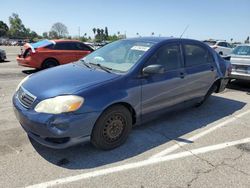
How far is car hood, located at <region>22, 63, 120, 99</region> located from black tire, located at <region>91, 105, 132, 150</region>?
485mm

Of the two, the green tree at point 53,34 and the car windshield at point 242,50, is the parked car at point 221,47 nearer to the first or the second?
the car windshield at point 242,50

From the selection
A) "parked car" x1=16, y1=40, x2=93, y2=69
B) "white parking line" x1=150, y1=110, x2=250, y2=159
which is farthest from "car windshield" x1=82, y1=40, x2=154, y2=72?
"parked car" x1=16, y1=40, x2=93, y2=69

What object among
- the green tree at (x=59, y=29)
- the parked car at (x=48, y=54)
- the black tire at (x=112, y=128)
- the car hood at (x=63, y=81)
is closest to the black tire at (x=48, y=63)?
the parked car at (x=48, y=54)

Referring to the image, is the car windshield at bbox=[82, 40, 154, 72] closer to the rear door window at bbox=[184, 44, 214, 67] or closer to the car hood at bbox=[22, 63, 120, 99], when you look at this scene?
the car hood at bbox=[22, 63, 120, 99]

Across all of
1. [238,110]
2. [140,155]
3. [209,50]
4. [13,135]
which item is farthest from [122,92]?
[238,110]

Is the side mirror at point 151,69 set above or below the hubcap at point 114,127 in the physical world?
above

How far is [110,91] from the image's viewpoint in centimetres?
354

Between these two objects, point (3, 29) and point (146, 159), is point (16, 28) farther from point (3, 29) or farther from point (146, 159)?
point (146, 159)

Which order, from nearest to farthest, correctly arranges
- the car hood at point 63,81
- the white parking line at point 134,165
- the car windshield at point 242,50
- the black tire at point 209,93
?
the white parking line at point 134,165 < the car hood at point 63,81 < the black tire at point 209,93 < the car windshield at point 242,50

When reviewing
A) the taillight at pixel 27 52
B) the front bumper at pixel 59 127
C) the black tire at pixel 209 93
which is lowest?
the black tire at pixel 209 93

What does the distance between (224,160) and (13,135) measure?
3273mm

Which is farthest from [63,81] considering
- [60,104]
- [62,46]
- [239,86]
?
[62,46]

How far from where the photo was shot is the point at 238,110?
19.5 ft

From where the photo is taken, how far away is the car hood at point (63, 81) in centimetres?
338
